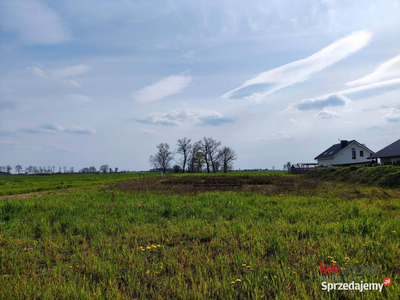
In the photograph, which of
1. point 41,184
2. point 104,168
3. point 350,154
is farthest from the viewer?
point 104,168

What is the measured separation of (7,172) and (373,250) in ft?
622

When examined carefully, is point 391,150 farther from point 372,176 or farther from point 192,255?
point 192,255

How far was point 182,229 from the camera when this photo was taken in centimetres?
709

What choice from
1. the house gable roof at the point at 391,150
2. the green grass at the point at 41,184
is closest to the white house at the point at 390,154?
the house gable roof at the point at 391,150

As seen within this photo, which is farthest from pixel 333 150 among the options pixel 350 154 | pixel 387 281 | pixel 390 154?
pixel 387 281

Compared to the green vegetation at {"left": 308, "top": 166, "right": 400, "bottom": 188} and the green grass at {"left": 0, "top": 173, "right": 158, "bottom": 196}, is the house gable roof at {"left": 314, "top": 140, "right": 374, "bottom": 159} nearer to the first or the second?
the green vegetation at {"left": 308, "top": 166, "right": 400, "bottom": 188}

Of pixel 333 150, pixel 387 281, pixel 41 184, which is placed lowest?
pixel 387 281

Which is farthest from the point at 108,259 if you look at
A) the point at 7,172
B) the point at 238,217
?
the point at 7,172

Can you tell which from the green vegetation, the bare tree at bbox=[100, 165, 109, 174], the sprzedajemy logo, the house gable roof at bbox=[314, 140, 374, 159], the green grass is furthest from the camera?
the bare tree at bbox=[100, 165, 109, 174]

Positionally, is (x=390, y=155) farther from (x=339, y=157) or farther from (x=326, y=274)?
(x=326, y=274)

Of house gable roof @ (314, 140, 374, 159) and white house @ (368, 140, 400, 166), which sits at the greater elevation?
house gable roof @ (314, 140, 374, 159)

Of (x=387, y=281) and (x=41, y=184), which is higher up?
(x=41, y=184)

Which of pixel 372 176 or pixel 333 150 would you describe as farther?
pixel 333 150

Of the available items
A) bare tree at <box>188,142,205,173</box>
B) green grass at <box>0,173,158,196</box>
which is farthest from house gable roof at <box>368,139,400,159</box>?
bare tree at <box>188,142,205,173</box>
